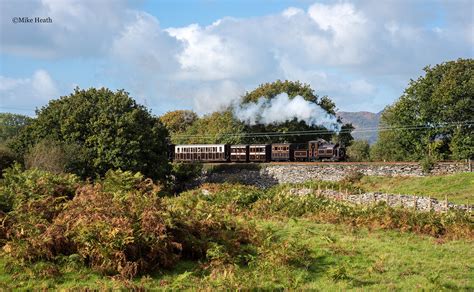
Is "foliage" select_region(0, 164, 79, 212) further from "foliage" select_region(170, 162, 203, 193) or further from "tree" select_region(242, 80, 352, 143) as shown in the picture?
"tree" select_region(242, 80, 352, 143)

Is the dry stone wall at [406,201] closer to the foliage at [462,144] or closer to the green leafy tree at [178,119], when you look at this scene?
the foliage at [462,144]

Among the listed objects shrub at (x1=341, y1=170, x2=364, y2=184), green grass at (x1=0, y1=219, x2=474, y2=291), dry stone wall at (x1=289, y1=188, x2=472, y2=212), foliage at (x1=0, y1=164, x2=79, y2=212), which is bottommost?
green grass at (x1=0, y1=219, x2=474, y2=291)

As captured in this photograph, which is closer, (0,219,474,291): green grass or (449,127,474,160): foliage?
(0,219,474,291): green grass

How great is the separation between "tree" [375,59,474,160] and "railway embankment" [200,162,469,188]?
11.1 feet

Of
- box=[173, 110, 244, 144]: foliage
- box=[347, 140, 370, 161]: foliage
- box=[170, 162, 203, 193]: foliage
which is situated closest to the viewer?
box=[170, 162, 203, 193]: foliage

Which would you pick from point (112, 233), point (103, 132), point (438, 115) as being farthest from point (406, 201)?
point (438, 115)

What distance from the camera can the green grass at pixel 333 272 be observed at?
35.0 ft

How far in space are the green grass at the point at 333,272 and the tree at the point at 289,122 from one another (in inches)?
1885

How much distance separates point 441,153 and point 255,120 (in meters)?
23.9

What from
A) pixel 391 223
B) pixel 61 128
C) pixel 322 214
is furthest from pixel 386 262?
pixel 61 128

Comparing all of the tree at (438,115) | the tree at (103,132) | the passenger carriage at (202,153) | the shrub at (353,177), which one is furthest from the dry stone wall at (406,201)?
the passenger carriage at (202,153)

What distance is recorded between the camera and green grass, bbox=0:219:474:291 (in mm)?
10656

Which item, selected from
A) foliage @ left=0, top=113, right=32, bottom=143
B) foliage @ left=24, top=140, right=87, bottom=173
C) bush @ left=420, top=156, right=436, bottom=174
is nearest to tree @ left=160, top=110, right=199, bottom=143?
foliage @ left=0, top=113, right=32, bottom=143

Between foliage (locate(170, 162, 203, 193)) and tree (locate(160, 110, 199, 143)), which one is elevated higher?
tree (locate(160, 110, 199, 143))
